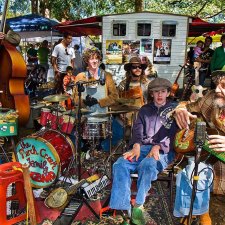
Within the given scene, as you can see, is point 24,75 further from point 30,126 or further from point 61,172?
point 30,126

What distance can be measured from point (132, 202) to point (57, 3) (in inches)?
632

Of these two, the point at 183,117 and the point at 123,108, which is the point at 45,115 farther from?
the point at 183,117

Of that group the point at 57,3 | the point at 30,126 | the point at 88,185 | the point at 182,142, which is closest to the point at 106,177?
the point at 88,185

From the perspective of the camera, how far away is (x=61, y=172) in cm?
358

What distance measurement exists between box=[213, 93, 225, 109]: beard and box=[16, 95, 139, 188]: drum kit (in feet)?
3.33

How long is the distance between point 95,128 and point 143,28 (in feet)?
20.3

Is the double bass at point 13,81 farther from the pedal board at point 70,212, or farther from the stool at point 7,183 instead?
the pedal board at point 70,212

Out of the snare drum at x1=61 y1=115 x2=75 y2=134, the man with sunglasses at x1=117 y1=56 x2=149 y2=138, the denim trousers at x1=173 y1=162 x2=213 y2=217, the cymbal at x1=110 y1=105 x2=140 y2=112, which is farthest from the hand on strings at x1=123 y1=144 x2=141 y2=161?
the man with sunglasses at x1=117 y1=56 x2=149 y2=138

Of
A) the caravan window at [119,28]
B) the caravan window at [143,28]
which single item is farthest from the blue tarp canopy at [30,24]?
the caravan window at [143,28]

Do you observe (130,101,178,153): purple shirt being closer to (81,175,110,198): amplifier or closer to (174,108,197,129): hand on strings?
(174,108,197,129): hand on strings

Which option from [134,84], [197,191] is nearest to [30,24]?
[134,84]

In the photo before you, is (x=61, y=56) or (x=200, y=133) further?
(x=61, y=56)

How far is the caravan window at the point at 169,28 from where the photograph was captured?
8.99 m

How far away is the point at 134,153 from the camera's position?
9.62 feet
